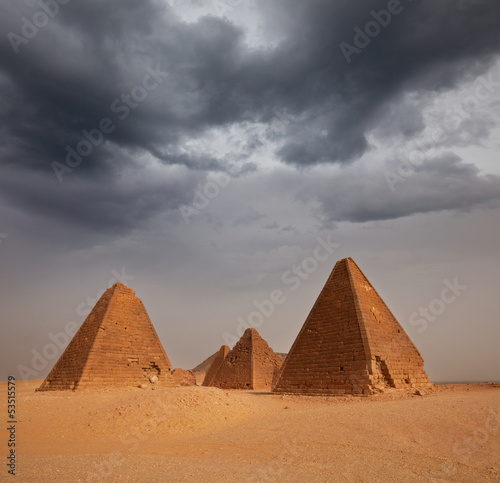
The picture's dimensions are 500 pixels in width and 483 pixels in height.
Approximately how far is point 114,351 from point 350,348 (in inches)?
446

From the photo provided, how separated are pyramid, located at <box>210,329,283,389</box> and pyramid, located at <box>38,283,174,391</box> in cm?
918

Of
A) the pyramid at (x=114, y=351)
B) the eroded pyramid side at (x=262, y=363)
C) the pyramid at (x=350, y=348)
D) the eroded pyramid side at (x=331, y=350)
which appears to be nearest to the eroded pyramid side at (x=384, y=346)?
the pyramid at (x=350, y=348)

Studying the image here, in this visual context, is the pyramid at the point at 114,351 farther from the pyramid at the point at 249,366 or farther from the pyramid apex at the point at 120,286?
the pyramid at the point at 249,366

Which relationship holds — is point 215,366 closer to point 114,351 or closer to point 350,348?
point 114,351

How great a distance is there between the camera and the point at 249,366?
26.9m

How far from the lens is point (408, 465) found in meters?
5.22

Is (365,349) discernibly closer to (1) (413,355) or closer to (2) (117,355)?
(1) (413,355)

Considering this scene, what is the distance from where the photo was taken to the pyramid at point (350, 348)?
45.2 ft

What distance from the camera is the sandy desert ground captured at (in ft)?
16.4

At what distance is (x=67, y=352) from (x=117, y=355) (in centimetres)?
314

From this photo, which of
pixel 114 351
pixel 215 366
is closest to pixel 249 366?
pixel 215 366

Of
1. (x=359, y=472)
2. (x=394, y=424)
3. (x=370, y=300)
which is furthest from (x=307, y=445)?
(x=370, y=300)

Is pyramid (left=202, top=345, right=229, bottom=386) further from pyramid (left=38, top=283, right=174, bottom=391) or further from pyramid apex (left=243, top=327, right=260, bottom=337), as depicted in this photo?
pyramid (left=38, top=283, right=174, bottom=391)

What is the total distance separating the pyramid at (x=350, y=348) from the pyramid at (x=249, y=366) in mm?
11236
